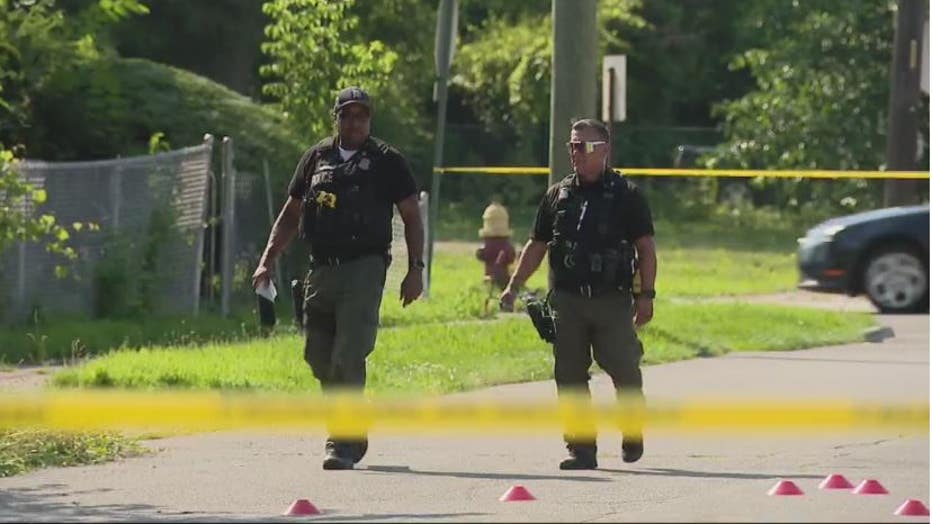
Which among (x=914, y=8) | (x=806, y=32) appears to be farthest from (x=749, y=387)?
(x=806, y=32)

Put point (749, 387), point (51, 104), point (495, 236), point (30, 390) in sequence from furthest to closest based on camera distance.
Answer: point (495, 236)
point (51, 104)
point (749, 387)
point (30, 390)

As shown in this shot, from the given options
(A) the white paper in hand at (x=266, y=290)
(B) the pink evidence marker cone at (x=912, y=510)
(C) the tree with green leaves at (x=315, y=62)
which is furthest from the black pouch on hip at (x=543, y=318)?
(C) the tree with green leaves at (x=315, y=62)

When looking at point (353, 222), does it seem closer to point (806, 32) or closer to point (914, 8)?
point (914, 8)

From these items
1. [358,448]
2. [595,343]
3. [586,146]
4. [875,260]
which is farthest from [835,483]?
[875,260]

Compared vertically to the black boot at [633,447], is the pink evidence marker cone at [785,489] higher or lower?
lower

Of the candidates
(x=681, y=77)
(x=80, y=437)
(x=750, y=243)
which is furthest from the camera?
(x=681, y=77)

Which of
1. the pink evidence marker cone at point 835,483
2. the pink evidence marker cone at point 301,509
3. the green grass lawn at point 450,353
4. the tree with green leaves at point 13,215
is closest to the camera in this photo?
the pink evidence marker cone at point 301,509

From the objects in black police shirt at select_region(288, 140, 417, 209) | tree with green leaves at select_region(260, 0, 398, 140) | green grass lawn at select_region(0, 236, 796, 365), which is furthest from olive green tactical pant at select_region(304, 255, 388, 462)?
tree with green leaves at select_region(260, 0, 398, 140)

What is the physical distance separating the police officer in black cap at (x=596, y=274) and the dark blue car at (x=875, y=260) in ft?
35.3

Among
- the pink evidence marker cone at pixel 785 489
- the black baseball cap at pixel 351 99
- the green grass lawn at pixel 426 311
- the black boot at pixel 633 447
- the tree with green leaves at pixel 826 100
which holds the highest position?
the tree with green leaves at pixel 826 100

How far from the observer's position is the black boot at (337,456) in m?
10.7

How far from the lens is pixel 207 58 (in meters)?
39.4

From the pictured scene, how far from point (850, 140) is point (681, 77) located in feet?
40.7

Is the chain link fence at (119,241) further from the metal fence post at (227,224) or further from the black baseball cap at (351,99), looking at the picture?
the black baseball cap at (351,99)
